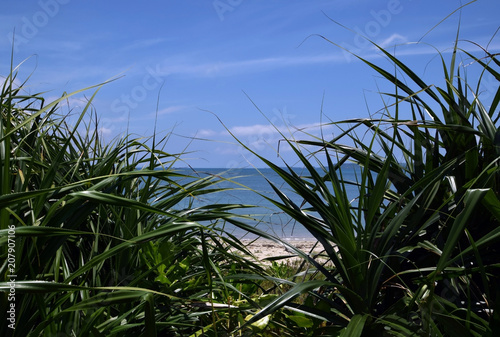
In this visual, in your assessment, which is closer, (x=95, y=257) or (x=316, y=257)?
(x=95, y=257)

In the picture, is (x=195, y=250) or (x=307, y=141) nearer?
(x=307, y=141)

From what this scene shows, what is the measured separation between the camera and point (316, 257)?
172cm

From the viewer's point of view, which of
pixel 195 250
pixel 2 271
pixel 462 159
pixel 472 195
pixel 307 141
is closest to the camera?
pixel 472 195

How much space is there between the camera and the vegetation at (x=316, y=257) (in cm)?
123

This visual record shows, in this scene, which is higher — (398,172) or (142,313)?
(398,172)

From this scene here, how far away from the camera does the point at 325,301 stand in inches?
58.0

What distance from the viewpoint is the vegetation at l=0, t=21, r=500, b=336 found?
1.23 meters

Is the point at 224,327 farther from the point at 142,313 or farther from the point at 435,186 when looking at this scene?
the point at 435,186

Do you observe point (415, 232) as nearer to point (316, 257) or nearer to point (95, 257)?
point (316, 257)

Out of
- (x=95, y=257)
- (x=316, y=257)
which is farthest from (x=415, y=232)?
(x=95, y=257)

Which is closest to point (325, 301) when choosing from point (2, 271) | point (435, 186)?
point (435, 186)

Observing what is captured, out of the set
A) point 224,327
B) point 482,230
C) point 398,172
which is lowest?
point 224,327

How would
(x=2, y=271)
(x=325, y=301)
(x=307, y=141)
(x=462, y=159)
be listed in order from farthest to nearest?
(x=307, y=141)
(x=462, y=159)
(x=325, y=301)
(x=2, y=271)

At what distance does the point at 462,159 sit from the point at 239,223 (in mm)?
821
